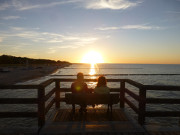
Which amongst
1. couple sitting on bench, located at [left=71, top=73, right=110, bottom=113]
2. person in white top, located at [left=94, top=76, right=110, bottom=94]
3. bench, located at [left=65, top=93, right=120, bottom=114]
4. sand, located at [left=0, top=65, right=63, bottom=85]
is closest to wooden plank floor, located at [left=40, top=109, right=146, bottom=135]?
couple sitting on bench, located at [left=71, top=73, right=110, bottom=113]

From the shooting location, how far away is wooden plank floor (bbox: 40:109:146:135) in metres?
5.01

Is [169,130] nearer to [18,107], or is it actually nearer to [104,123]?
[104,123]

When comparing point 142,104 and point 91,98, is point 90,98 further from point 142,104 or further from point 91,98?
point 142,104

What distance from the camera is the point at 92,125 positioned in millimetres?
5496

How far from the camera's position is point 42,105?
17.7ft

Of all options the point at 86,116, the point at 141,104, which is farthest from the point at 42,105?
the point at 141,104

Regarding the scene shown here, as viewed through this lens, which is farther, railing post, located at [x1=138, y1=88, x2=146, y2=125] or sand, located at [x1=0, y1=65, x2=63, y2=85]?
sand, located at [x1=0, y1=65, x2=63, y2=85]

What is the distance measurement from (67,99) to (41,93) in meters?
1.09

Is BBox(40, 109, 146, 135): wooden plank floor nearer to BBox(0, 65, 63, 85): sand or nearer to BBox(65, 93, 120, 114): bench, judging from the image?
BBox(65, 93, 120, 114): bench

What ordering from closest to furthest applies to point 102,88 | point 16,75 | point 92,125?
point 92,125, point 102,88, point 16,75

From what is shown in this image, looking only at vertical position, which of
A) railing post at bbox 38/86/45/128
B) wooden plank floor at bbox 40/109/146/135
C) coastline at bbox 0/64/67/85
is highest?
railing post at bbox 38/86/45/128

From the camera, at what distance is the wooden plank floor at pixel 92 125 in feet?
16.5

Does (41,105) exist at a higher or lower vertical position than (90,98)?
lower

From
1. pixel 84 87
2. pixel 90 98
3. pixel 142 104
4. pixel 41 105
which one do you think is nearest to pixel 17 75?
pixel 84 87
